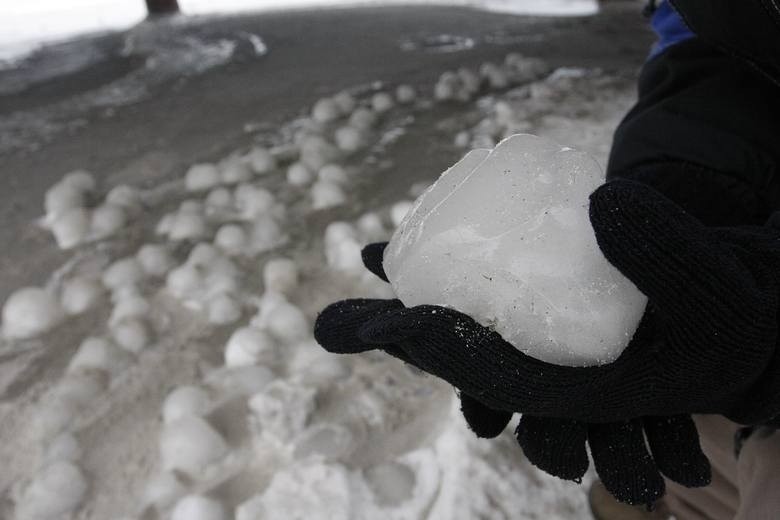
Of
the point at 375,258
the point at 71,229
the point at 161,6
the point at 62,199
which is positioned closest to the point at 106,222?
the point at 71,229

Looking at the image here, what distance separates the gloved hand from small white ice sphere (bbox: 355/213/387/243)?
91 centimetres

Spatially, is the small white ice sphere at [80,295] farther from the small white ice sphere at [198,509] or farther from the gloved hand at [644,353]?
the gloved hand at [644,353]

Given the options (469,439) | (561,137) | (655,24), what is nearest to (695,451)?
(469,439)

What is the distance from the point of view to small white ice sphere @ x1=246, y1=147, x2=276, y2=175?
1938mm

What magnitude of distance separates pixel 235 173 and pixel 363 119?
59 cm

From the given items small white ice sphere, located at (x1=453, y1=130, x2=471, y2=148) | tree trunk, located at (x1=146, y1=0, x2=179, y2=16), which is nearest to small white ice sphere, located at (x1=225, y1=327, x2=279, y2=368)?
small white ice sphere, located at (x1=453, y1=130, x2=471, y2=148)

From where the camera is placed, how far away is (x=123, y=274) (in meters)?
1.42

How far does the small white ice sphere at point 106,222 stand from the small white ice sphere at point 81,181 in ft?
0.70

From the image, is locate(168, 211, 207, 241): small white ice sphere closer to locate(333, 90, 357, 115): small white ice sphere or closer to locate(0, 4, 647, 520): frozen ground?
locate(0, 4, 647, 520): frozen ground

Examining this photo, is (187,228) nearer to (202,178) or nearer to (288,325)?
(202,178)

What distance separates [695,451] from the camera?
0.56 metres

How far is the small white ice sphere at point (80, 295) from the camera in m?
1.37

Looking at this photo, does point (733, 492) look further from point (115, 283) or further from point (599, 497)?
point (115, 283)

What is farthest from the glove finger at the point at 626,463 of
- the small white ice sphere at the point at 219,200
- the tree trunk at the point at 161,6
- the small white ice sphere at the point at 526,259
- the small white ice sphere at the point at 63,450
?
the tree trunk at the point at 161,6
